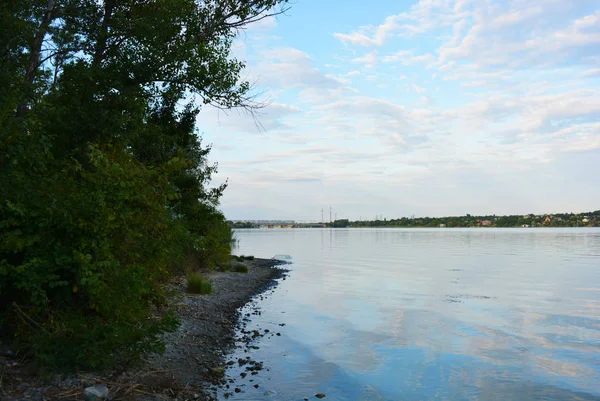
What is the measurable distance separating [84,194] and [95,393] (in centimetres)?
355

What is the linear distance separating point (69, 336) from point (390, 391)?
298 inches

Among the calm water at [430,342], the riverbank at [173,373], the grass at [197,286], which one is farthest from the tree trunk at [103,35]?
the grass at [197,286]

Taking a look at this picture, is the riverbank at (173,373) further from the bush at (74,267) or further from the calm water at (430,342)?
the calm water at (430,342)

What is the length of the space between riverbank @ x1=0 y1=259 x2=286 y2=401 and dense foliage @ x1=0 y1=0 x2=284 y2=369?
40 cm

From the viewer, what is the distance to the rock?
7.99 metres

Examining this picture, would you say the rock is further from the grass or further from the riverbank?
the grass

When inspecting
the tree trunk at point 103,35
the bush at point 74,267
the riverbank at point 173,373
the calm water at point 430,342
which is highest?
the tree trunk at point 103,35

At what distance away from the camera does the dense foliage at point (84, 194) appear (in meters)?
8.60

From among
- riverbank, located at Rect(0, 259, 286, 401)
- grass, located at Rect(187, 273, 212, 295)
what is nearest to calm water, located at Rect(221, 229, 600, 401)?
riverbank, located at Rect(0, 259, 286, 401)

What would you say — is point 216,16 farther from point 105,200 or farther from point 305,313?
point 305,313

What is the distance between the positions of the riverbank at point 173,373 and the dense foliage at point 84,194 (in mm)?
399

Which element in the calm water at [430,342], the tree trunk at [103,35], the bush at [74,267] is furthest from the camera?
the tree trunk at [103,35]

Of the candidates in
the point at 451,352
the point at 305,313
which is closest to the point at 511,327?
the point at 451,352

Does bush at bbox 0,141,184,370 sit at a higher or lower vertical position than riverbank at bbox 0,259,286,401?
higher
